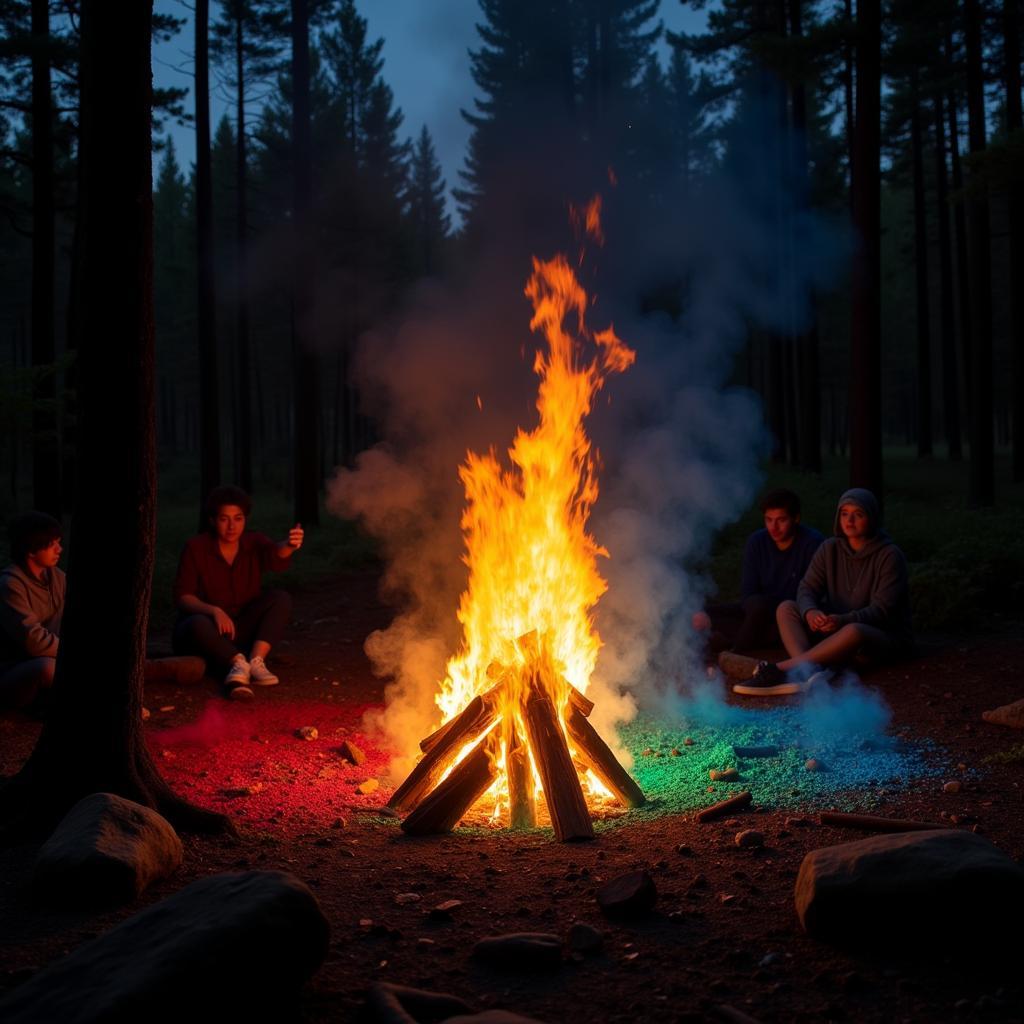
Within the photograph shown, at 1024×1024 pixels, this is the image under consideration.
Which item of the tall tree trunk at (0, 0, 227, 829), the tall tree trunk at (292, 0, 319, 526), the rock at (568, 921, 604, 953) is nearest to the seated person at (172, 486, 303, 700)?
the tall tree trunk at (0, 0, 227, 829)

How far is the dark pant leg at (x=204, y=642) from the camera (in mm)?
7039

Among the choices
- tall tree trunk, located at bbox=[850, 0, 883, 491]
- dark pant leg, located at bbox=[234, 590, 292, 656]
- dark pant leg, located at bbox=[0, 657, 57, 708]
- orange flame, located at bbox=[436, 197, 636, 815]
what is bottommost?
dark pant leg, located at bbox=[0, 657, 57, 708]

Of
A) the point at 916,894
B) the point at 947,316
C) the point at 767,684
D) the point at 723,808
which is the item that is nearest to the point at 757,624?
the point at 767,684

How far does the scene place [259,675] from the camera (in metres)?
7.17

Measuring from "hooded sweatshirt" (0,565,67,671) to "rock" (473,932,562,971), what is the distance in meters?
4.05

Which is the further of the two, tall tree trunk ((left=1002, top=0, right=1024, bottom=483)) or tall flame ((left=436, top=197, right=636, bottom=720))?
tall tree trunk ((left=1002, top=0, right=1024, bottom=483))

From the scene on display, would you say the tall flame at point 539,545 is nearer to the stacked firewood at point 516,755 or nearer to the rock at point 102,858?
the stacked firewood at point 516,755

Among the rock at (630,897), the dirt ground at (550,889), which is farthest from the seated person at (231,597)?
the rock at (630,897)

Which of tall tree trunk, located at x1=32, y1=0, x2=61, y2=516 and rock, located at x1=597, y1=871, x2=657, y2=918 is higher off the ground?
tall tree trunk, located at x1=32, y1=0, x2=61, y2=516

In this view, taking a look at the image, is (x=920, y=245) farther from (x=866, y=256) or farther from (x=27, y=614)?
(x=27, y=614)

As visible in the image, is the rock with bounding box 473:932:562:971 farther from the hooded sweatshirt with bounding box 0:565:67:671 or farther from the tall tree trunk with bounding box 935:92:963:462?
the tall tree trunk with bounding box 935:92:963:462

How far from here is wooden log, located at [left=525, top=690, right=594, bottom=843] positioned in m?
4.24

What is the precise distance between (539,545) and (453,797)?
1749 millimetres

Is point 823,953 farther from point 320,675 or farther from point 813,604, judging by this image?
point 320,675
